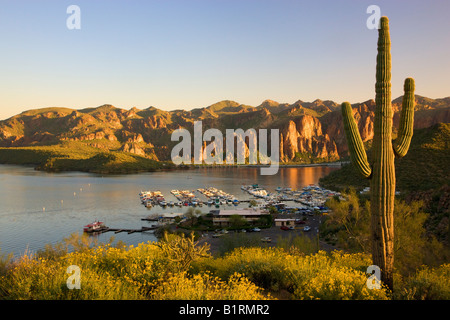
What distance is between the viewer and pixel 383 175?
11.7 m

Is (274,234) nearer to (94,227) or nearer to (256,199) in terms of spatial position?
(94,227)

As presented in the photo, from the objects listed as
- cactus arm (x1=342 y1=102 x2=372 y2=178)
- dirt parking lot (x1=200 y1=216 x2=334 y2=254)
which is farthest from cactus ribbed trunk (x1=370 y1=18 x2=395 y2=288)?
dirt parking lot (x1=200 y1=216 x2=334 y2=254)

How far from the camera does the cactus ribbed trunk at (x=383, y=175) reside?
460 inches

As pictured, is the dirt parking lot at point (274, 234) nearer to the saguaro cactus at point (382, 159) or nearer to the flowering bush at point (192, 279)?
the flowering bush at point (192, 279)

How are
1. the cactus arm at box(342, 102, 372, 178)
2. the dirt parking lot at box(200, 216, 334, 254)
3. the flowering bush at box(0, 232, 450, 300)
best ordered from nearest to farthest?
the flowering bush at box(0, 232, 450, 300), the cactus arm at box(342, 102, 372, 178), the dirt parking lot at box(200, 216, 334, 254)

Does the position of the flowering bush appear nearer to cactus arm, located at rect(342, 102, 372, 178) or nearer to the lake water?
cactus arm, located at rect(342, 102, 372, 178)

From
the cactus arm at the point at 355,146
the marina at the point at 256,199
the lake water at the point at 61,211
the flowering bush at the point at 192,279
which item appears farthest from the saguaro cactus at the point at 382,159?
the marina at the point at 256,199

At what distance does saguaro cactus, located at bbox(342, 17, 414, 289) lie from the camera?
1167cm

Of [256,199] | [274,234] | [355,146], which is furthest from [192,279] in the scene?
[256,199]

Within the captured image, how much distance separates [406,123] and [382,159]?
2.04 meters

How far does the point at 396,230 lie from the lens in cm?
2280

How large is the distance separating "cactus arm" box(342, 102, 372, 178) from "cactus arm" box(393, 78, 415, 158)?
5.26 ft

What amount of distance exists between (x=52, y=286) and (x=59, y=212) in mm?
69565
